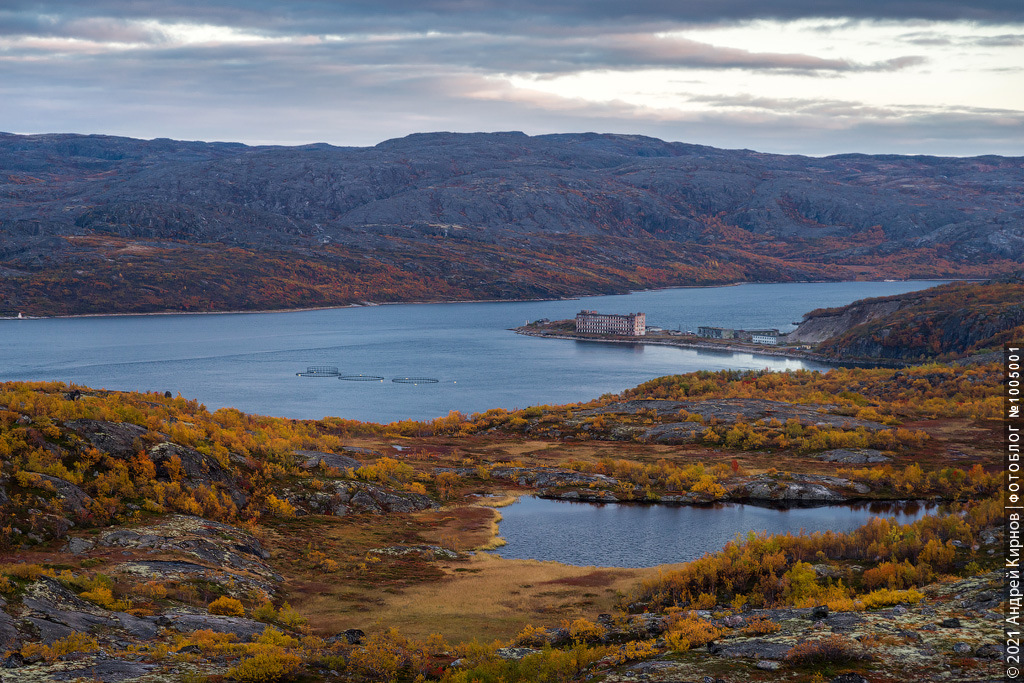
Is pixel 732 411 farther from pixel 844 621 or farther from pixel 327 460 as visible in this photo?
pixel 844 621

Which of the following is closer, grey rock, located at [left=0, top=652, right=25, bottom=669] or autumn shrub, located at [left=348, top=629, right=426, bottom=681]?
grey rock, located at [left=0, top=652, right=25, bottom=669]

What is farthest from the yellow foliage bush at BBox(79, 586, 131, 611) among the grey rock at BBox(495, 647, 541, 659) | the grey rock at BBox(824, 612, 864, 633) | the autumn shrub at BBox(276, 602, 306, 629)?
the grey rock at BBox(824, 612, 864, 633)

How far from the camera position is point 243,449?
2468 inches

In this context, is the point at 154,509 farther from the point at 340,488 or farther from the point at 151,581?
the point at 340,488

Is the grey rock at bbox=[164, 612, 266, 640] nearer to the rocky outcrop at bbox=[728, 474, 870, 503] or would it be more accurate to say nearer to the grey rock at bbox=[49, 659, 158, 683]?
the grey rock at bbox=[49, 659, 158, 683]

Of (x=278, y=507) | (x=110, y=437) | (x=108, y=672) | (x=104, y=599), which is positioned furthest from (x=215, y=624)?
(x=278, y=507)

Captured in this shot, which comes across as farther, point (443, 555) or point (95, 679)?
point (443, 555)

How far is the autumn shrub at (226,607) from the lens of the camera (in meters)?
38.0

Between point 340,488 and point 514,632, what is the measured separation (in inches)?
1076

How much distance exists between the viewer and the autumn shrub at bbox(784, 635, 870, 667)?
92.0ft

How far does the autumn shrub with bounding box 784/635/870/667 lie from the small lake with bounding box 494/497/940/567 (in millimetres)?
27346

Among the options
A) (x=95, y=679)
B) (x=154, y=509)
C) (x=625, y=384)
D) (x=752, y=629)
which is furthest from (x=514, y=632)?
(x=625, y=384)

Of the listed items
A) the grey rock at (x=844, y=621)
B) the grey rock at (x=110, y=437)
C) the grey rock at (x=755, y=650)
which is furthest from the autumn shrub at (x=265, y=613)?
the grey rock at (x=844, y=621)

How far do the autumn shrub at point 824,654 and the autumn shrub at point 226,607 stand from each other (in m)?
22.0
